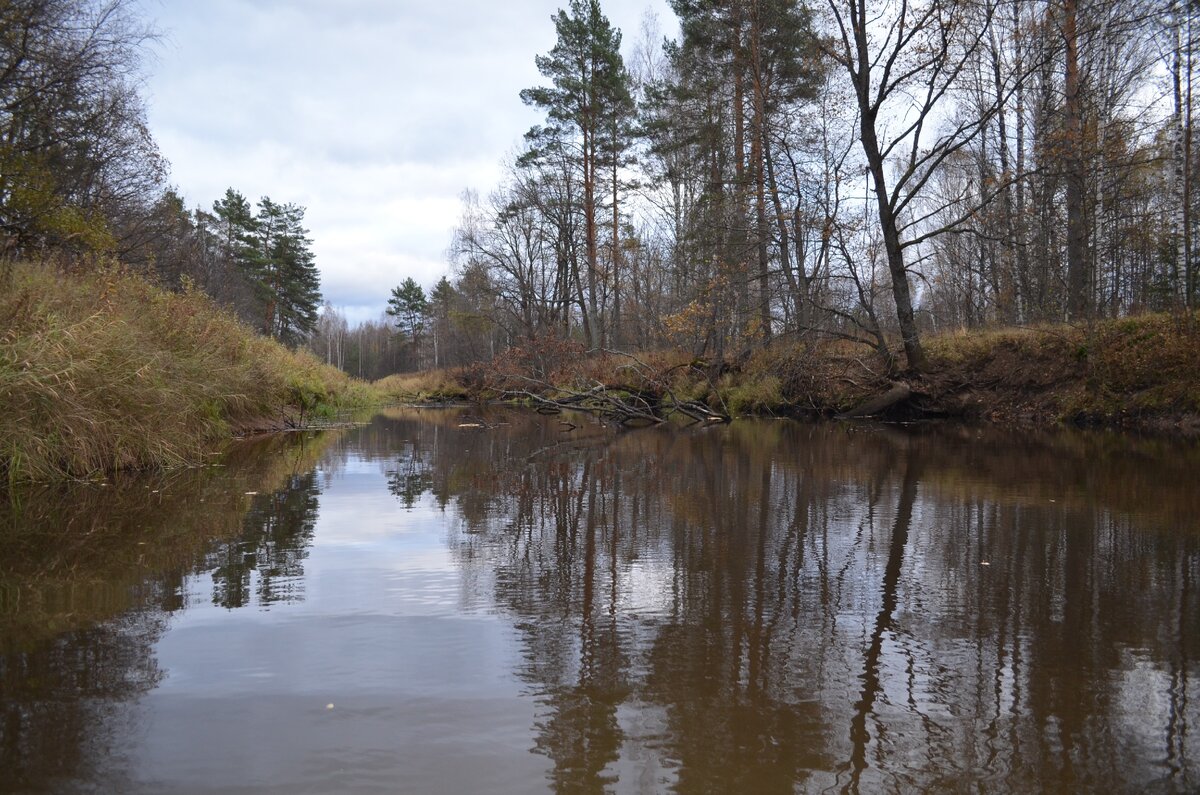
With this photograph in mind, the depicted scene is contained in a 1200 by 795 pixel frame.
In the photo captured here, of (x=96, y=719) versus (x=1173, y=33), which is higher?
(x=1173, y=33)

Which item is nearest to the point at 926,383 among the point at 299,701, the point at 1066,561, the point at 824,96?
the point at 824,96

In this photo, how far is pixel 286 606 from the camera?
3.70 metres

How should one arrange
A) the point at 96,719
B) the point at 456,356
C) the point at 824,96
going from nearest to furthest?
the point at 96,719
the point at 824,96
the point at 456,356

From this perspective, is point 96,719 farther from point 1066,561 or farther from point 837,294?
point 837,294

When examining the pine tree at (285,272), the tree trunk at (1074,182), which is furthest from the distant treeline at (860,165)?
the pine tree at (285,272)

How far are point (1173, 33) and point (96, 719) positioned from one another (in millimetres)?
18912

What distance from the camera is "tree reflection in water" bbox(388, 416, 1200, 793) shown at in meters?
2.16

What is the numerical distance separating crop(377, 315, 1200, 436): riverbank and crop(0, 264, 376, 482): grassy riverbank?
28.0ft

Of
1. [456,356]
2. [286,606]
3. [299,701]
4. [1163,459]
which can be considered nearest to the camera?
[299,701]

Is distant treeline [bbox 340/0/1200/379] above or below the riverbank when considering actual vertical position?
above

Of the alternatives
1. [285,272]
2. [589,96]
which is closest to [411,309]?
[285,272]

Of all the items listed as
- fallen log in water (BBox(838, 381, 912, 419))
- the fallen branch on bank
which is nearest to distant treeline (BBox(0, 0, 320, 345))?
the fallen branch on bank

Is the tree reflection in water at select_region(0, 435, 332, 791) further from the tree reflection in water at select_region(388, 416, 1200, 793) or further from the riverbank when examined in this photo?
the riverbank

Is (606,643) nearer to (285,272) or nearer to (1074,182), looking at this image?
(1074,182)
